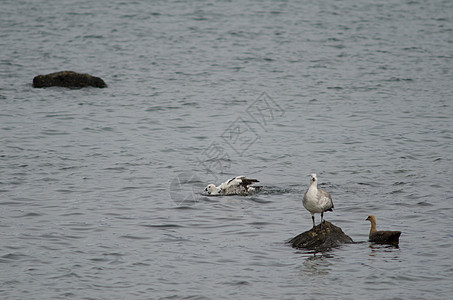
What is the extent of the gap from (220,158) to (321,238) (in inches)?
322

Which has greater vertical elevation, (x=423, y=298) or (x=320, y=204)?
(x=320, y=204)

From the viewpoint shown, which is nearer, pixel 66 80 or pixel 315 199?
pixel 315 199

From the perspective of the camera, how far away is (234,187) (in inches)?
621

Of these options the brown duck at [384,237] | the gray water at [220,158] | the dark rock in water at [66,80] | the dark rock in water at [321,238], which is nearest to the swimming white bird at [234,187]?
the gray water at [220,158]

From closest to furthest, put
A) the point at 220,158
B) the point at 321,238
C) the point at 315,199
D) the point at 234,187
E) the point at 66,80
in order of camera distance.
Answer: the point at 315,199 < the point at 321,238 < the point at 234,187 < the point at 220,158 < the point at 66,80

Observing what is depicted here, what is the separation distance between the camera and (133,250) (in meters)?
12.1

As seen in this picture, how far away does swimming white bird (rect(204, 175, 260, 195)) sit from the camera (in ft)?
51.6

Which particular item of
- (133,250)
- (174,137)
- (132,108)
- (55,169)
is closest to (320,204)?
(133,250)

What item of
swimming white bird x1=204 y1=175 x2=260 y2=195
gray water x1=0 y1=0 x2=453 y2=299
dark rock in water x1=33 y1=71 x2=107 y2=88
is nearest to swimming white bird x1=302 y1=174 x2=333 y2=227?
gray water x1=0 y1=0 x2=453 y2=299

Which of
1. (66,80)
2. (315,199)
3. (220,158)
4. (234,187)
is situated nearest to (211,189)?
(234,187)

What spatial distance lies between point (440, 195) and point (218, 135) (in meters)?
9.15

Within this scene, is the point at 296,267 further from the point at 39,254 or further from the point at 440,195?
the point at 440,195

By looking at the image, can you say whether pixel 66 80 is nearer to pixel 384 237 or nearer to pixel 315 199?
pixel 315 199

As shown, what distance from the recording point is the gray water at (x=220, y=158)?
11070mm
